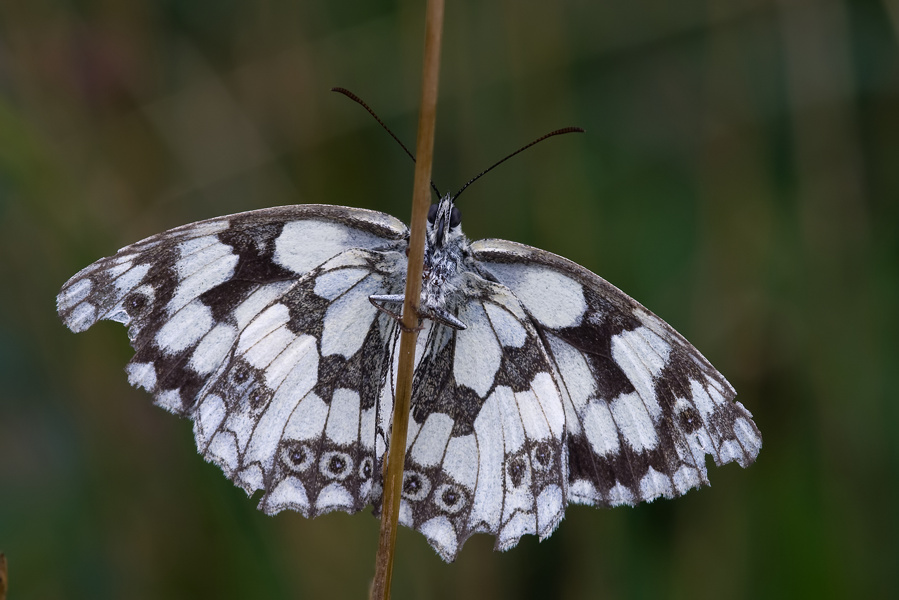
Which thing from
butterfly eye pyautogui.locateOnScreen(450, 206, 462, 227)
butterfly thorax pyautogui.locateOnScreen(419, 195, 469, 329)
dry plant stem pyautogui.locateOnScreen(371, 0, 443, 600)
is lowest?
dry plant stem pyautogui.locateOnScreen(371, 0, 443, 600)

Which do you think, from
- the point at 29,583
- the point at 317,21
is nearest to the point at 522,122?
the point at 317,21

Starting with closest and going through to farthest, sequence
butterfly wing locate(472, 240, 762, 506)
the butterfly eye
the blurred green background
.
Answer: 1. butterfly wing locate(472, 240, 762, 506)
2. the butterfly eye
3. the blurred green background

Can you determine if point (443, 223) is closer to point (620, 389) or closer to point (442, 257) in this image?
point (442, 257)

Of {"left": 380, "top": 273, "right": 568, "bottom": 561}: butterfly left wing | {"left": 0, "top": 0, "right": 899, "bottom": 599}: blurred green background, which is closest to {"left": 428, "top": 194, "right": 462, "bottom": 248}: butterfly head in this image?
{"left": 380, "top": 273, "right": 568, "bottom": 561}: butterfly left wing

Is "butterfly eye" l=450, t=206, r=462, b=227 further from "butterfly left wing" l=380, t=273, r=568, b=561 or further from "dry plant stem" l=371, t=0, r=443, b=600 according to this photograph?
"dry plant stem" l=371, t=0, r=443, b=600

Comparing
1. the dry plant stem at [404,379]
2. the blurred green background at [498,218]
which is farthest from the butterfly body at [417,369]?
the blurred green background at [498,218]

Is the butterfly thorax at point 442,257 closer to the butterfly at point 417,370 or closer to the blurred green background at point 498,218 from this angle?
the butterfly at point 417,370

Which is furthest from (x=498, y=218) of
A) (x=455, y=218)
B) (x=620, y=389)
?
(x=620, y=389)
